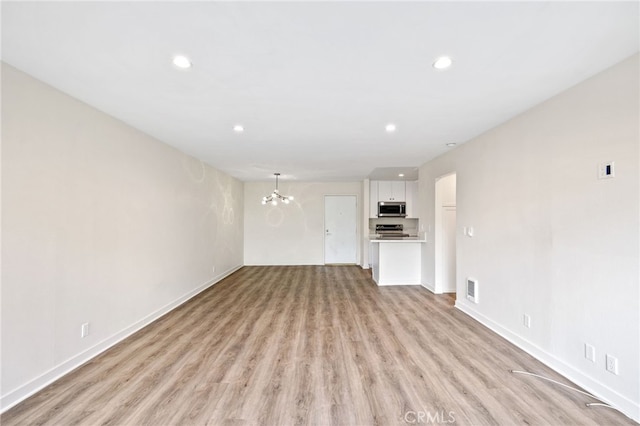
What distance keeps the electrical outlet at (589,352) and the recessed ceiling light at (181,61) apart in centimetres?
365

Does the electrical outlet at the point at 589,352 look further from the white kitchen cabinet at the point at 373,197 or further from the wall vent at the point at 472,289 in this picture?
the white kitchen cabinet at the point at 373,197

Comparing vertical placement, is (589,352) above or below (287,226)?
below

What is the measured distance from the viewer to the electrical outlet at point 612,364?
190 centimetres

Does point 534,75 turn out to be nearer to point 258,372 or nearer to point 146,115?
point 258,372

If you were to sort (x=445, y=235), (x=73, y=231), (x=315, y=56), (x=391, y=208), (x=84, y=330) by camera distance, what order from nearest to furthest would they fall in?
(x=315, y=56), (x=73, y=231), (x=84, y=330), (x=445, y=235), (x=391, y=208)

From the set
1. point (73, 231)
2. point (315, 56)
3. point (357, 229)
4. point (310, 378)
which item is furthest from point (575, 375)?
point (357, 229)

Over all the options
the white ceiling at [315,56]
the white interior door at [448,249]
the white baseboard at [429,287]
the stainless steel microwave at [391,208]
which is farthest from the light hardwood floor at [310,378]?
the stainless steel microwave at [391,208]

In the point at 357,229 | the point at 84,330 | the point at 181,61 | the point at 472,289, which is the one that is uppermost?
the point at 181,61

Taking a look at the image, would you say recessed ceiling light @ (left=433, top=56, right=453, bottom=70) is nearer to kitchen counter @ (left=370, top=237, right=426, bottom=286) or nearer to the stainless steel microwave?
kitchen counter @ (left=370, top=237, right=426, bottom=286)

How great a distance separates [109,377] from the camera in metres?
2.27

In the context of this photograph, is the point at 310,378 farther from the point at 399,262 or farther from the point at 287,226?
the point at 287,226

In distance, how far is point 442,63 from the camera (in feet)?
6.06

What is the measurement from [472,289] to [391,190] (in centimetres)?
389

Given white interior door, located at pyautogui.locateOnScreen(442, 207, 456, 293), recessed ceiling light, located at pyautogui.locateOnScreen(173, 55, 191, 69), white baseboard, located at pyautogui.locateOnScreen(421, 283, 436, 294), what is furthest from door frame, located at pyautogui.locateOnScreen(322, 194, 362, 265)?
recessed ceiling light, located at pyautogui.locateOnScreen(173, 55, 191, 69)
